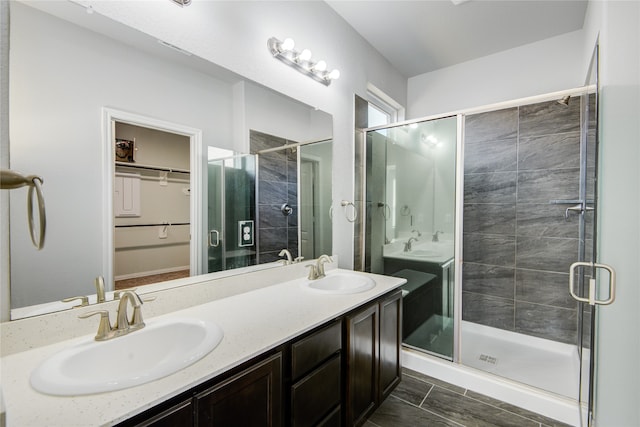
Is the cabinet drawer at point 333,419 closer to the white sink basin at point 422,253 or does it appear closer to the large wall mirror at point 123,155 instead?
the large wall mirror at point 123,155

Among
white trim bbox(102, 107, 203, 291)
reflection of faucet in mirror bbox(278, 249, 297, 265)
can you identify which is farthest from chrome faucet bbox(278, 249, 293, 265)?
white trim bbox(102, 107, 203, 291)

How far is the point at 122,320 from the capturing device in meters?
1.05

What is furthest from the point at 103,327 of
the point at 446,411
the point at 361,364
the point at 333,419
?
the point at 446,411

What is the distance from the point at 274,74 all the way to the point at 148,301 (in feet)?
4.82

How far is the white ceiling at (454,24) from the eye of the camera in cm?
218

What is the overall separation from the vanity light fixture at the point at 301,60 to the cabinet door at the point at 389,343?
5.33ft

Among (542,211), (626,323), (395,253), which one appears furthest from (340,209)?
(542,211)

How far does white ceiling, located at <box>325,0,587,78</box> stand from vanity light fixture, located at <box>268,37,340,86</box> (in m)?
0.58

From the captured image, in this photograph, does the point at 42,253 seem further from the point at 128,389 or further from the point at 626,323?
the point at 626,323

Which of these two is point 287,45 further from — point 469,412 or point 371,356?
point 469,412

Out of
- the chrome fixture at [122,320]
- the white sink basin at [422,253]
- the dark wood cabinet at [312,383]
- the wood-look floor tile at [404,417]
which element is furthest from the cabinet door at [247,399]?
the white sink basin at [422,253]

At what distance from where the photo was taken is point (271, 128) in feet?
5.96

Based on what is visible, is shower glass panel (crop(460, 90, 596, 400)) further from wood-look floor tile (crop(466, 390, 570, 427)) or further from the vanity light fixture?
the vanity light fixture

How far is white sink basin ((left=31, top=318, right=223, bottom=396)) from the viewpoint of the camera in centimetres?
75
